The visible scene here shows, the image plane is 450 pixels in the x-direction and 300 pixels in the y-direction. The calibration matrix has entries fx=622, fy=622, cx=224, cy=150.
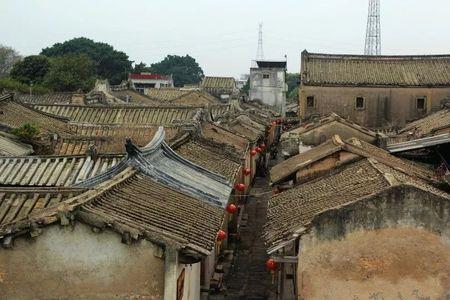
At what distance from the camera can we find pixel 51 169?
1656 centimetres

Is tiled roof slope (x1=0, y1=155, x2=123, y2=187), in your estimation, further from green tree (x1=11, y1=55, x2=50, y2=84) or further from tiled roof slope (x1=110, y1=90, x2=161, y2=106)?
green tree (x1=11, y1=55, x2=50, y2=84)

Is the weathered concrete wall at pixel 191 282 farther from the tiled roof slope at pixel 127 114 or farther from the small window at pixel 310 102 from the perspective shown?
the small window at pixel 310 102

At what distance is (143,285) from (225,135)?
63.7 feet

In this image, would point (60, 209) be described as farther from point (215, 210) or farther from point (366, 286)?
point (366, 286)

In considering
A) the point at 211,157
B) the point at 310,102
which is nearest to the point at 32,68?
the point at 310,102

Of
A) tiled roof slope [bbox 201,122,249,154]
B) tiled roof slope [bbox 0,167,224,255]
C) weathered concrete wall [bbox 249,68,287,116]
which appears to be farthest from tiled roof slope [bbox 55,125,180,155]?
weathered concrete wall [bbox 249,68,287,116]

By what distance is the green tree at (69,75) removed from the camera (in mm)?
62656

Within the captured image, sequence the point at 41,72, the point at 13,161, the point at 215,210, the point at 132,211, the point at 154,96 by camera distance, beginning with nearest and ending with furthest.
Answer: the point at 132,211
the point at 215,210
the point at 13,161
the point at 154,96
the point at 41,72

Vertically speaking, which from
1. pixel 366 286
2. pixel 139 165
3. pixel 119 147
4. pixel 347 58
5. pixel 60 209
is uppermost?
pixel 347 58

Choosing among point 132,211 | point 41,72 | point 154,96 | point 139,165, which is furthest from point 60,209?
point 41,72

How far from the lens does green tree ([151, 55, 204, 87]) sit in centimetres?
12062

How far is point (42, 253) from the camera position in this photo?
9555mm

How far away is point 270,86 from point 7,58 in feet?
124

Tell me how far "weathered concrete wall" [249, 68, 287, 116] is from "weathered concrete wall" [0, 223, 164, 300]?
63.0 meters
